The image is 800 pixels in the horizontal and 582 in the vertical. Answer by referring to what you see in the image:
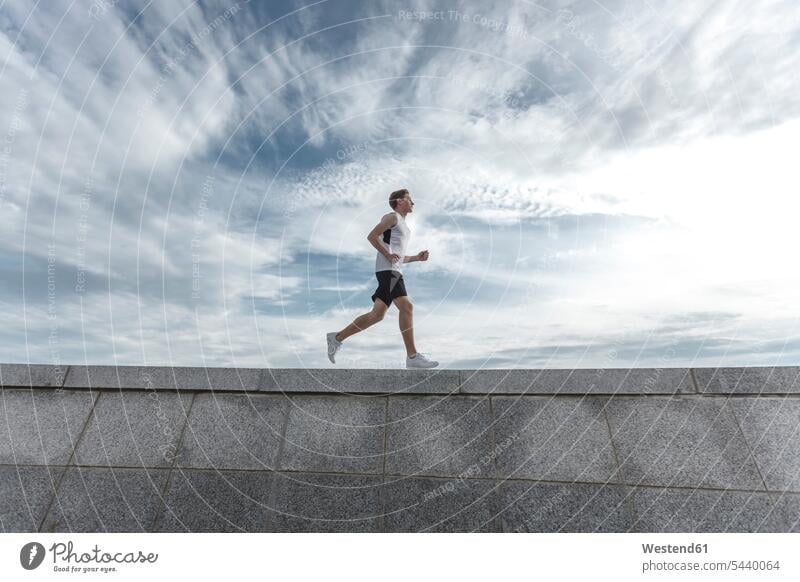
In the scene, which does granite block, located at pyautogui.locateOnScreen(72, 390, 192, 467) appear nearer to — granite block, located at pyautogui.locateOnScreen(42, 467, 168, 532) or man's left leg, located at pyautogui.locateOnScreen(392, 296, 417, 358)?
granite block, located at pyautogui.locateOnScreen(42, 467, 168, 532)

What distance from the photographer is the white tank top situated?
7.12m

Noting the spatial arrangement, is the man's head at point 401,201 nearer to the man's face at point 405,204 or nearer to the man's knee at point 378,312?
the man's face at point 405,204

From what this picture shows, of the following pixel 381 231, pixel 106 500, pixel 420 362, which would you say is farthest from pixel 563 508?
pixel 106 500

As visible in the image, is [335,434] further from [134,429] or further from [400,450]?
[134,429]

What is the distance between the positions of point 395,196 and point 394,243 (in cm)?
87

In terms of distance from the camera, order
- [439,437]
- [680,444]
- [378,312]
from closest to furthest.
Answer: [680,444]
[439,437]
[378,312]

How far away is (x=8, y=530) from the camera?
4941 millimetres

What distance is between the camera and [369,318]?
7121mm

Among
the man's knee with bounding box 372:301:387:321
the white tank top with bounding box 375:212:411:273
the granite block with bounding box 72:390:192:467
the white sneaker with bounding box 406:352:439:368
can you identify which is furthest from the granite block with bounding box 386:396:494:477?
the granite block with bounding box 72:390:192:467

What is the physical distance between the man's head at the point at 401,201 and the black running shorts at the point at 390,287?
3.73 feet

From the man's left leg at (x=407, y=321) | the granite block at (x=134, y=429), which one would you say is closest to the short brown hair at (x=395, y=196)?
the man's left leg at (x=407, y=321)

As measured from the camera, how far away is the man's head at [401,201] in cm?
734

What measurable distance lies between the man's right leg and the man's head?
164 centimetres
